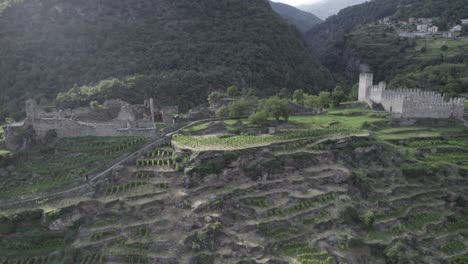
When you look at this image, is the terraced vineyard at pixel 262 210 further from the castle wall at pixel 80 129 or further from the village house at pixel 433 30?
the village house at pixel 433 30

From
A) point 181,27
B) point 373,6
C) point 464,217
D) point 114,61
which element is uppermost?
point 373,6

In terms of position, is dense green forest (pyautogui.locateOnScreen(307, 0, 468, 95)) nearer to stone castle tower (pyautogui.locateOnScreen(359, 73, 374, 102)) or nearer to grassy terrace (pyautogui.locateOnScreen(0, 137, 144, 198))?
stone castle tower (pyautogui.locateOnScreen(359, 73, 374, 102))

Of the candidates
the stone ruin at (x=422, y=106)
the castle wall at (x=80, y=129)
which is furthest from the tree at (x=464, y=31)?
the castle wall at (x=80, y=129)

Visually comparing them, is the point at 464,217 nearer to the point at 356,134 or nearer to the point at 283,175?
the point at 356,134

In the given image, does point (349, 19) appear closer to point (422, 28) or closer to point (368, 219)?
point (422, 28)

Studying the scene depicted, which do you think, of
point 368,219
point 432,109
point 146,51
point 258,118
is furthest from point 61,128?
point 146,51

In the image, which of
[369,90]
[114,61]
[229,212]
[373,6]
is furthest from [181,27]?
[373,6]

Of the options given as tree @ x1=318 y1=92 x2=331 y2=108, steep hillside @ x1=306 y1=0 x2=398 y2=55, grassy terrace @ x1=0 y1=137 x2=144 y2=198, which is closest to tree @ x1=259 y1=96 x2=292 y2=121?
tree @ x1=318 y1=92 x2=331 y2=108
